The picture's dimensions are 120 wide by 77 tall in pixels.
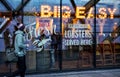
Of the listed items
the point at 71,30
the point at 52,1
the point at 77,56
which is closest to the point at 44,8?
the point at 52,1

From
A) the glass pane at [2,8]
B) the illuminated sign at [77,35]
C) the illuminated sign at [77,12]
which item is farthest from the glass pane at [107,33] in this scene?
the glass pane at [2,8]

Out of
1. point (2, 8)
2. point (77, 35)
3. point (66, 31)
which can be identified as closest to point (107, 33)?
point (77, 35)

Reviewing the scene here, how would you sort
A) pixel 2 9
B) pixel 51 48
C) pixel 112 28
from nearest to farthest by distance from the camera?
pixel 2 9
pixel 51 48
pixel 112 28

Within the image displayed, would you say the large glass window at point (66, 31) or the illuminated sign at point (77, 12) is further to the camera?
the illuminated sign at point (77, 12)

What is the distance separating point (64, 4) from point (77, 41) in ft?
5.93

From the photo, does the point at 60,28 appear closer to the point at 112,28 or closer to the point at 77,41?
the point at 77,41

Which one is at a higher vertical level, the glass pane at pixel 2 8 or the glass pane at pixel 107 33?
the glass pane at pixel 2 8

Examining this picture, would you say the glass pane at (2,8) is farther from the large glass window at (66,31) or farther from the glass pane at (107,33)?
the glass pane at (107,33)

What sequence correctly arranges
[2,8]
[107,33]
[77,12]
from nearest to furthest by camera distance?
[2,8] < [77,12] < [107,33]

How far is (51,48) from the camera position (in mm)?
16812

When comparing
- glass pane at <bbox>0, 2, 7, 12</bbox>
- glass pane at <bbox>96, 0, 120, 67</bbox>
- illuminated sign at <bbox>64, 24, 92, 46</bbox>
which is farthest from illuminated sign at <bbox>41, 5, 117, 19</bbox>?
glass pane at <bbox>0, 2, 7, 12</bbox>

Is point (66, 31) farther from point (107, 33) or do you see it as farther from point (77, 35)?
point (107, 33)

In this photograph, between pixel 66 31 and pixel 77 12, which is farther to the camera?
pixel 77 12

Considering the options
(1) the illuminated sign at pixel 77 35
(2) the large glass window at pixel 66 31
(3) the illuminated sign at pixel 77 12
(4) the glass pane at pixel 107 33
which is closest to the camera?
(2) the large glass window at pixel 66 31
